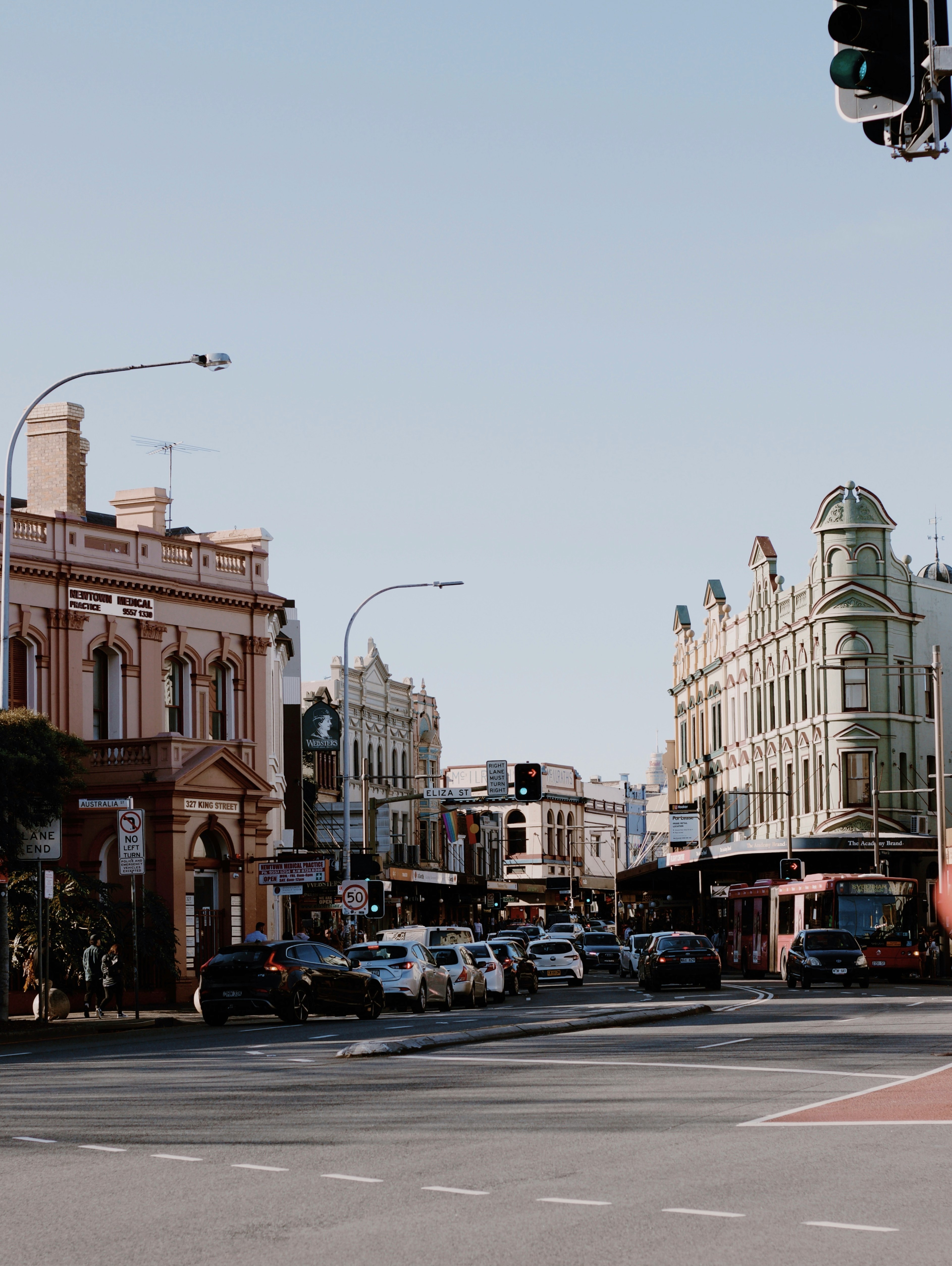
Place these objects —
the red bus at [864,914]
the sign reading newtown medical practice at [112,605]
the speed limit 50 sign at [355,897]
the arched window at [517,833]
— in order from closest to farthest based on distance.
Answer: the sign reading newtown medical practice at [112,605]
the speed limit 50 sign at [355,897]
the red bus at [864,914]
the arched window at [517,833]

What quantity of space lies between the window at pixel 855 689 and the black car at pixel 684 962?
28498 mm

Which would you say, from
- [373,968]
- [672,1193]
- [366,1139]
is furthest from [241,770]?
[672,1193]

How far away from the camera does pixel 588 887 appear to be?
489ft

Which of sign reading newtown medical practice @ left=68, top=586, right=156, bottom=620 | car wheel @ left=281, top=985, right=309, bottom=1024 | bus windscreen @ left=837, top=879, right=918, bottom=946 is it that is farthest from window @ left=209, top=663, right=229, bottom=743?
car wheel @ left=281, top=985, right=309, bottom=1024

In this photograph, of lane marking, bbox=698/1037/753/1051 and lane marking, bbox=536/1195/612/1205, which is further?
lane marking, bbox=698/1037/753/1051

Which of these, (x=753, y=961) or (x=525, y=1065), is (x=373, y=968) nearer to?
(x=525, y=1065)

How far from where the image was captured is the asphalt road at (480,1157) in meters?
9.09

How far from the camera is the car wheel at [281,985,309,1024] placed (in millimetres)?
30109

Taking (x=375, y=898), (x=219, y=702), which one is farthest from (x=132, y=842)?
(x=219, y=702)

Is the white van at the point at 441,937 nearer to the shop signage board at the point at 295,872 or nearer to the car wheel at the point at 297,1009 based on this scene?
the shop signage board at the point at 295,872

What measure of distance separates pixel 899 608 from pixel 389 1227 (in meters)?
63.3

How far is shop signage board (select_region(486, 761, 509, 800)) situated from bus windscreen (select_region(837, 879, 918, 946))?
941cm

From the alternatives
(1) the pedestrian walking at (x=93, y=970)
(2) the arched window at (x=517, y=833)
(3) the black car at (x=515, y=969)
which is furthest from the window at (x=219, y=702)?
(2) the arched window at (x=517, y=833)

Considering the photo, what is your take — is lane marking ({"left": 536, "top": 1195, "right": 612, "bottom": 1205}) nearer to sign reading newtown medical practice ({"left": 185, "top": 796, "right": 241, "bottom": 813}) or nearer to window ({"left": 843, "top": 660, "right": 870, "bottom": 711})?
sign reading newtown medical practice ({"left": 185, "top": 796, "right": 241, "bottom": 813})
